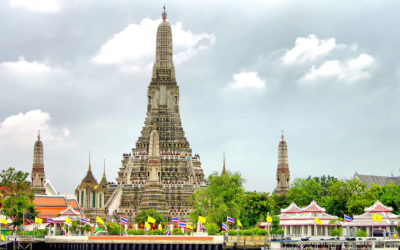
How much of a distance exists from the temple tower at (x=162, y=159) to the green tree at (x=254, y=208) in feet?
77.2

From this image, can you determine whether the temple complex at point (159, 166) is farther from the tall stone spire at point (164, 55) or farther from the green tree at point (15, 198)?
the green tree at point (15, 198)

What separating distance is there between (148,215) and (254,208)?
64.0ft

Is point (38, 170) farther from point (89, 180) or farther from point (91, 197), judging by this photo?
point (91, 197)

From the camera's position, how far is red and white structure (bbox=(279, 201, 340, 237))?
353 feet

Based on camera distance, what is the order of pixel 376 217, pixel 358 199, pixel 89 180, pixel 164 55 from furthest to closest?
1. pixel 164 55
2. pixel 89 180
3. pixel 358 199
4. pixel 376 217

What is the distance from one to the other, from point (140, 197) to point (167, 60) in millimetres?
29369

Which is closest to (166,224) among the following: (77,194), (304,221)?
(77,194)

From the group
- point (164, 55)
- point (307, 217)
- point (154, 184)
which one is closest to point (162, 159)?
point (154, 184)

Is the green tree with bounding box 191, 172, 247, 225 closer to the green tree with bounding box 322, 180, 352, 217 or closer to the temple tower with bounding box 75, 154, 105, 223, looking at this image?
the green tree with bounding box 322, 180, 352, 217

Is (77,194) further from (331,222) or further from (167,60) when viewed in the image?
(331,222)

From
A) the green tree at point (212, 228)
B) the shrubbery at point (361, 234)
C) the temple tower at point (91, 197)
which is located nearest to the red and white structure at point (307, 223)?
the shrubbery at point (361, 234)

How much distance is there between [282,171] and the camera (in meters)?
159

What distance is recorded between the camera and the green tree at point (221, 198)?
383 feet

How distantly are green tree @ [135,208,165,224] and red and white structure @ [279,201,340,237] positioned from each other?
96.9ft
